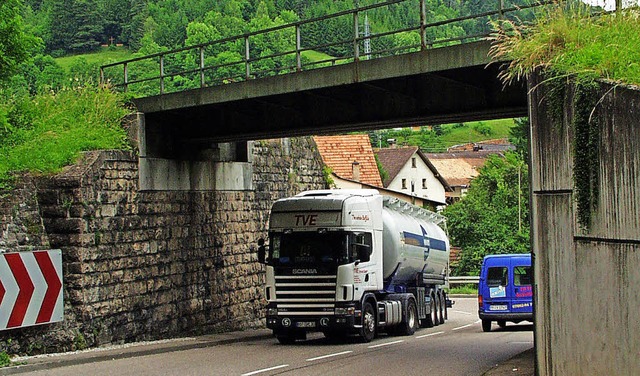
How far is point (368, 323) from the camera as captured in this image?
979 inches

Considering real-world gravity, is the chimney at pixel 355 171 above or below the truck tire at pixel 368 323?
above

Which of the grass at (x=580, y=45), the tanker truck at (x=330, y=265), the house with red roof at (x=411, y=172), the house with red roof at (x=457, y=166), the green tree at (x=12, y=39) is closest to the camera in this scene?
the grass at (x=580, y=45)

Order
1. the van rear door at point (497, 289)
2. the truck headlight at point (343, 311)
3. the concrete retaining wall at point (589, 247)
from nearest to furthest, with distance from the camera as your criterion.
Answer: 1. the concrete retaining wall at point (589, 247)
2. the truck headlight at point (343, 311)
3. the van rear door at point (497, 289)

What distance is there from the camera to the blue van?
29047 millimetres

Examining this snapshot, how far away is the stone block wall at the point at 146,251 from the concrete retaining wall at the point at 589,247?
11218 millimetres

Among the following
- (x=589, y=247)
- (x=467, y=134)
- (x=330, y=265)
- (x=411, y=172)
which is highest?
(x=467, y=134)

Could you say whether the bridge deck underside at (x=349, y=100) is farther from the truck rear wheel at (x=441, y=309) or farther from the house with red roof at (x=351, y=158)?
the house with red roof at (x=351, y=158)

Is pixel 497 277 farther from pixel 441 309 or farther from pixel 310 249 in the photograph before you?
pixel 310 249

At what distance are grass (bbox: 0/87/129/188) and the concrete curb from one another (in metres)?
4.07

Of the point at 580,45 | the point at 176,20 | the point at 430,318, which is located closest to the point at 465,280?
the point at 430,318

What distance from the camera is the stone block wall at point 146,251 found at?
22.5 meters

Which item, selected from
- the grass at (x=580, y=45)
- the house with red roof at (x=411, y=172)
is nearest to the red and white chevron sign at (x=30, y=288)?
the grass at (x=580, y=45)

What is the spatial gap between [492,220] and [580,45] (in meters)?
55.8

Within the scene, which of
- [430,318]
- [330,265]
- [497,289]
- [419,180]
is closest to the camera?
[330,265]
